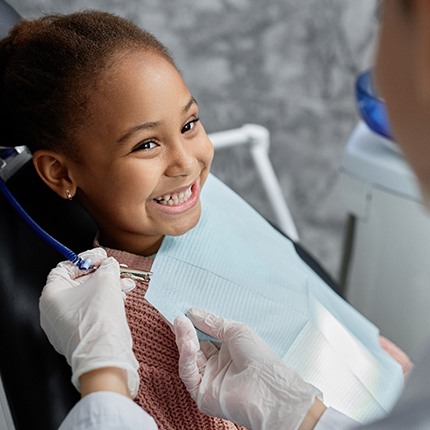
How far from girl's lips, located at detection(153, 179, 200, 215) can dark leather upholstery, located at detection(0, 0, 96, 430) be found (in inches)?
7.3

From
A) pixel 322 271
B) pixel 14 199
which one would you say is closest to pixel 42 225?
pixel 14 199

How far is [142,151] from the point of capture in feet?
4.16

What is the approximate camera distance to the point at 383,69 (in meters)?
0.75

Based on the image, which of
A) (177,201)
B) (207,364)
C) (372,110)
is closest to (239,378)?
(207,364)

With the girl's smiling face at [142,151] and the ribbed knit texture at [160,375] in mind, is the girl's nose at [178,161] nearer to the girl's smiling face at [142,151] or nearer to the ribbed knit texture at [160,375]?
the girl's smiling face at [142,151]

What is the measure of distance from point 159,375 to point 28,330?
0.21 m

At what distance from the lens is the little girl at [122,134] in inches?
49.0

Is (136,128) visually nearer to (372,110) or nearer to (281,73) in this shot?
(372,110)

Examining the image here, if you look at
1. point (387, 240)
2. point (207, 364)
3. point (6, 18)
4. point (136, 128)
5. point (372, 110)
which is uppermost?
point (6, 18)

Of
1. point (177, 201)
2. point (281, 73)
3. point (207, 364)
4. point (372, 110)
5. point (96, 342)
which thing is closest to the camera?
point (96, 342)

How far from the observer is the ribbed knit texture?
1.22 m

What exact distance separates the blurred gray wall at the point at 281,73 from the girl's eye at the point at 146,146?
38.2 inches

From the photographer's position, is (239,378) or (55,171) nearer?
(239,378)

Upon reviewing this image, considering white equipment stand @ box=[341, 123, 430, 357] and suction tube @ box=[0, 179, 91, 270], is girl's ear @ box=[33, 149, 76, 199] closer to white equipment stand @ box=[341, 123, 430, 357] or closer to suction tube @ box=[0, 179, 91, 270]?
suction tube @ box=[0, 179, 91, 270]
